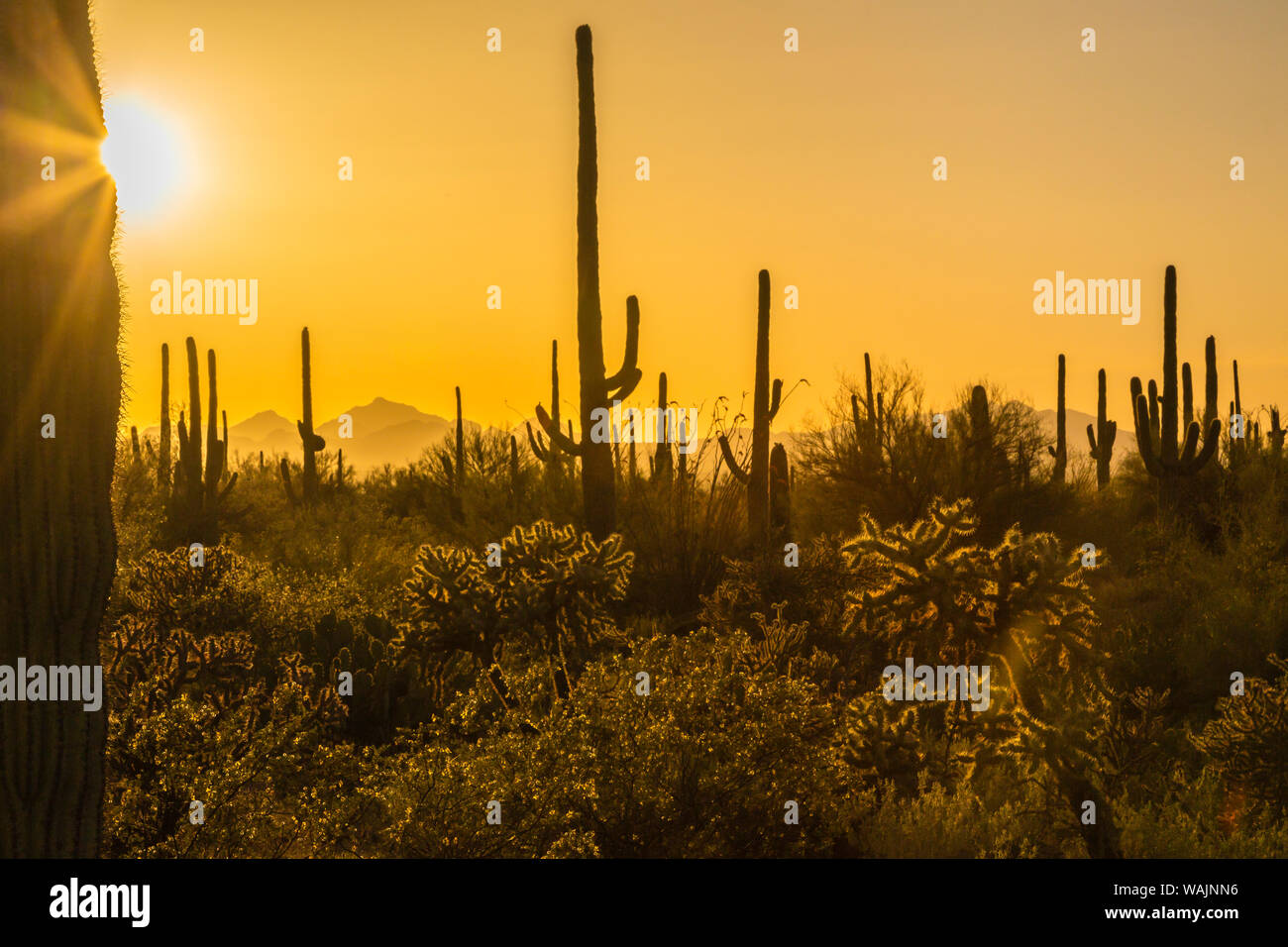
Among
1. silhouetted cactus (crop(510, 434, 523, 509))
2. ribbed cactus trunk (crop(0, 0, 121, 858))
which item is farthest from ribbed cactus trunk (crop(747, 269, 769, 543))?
ribbed cactus trunk (crop(0, 0, 121, 858))

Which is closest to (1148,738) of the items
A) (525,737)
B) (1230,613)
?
(525,737)

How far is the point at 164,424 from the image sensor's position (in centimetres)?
3484

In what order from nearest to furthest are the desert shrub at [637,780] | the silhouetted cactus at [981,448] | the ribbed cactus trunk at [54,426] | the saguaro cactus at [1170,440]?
the ribbed cactus trunk at [54,426] → the desert shrub at [637,780] → the silhouetted cactus at [981,448] → the saguaro cactus at [1170,440]

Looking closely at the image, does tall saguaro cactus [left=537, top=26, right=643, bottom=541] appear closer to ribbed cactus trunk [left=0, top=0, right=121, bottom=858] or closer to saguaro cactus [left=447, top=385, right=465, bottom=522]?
ribbed cactus trunk [left=0, top=0, right=121, bottom=858]

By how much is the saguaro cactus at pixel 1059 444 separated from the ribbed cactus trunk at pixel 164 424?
24.0m

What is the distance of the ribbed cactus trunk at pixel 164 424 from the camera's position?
1307 inches

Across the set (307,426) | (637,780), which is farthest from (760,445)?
(307,426)

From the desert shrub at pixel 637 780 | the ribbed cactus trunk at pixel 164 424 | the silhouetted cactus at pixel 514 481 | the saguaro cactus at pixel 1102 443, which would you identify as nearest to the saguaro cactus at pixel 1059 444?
the saguaro cactus at pixel 1102 443

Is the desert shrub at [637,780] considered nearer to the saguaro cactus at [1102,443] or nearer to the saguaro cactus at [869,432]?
the saguaro cactus at [869,432]

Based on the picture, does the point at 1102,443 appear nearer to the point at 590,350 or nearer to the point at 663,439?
the point at 663,439

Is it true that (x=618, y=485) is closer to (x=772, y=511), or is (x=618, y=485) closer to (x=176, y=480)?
(x=772, y=511)

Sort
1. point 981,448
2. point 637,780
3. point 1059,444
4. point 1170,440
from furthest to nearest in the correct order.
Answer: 1. point 1059,444
2. point 1170,440
3. point 981,448
4. point 637,780

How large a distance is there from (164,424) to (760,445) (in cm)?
2452
